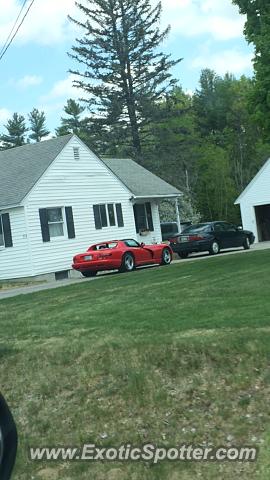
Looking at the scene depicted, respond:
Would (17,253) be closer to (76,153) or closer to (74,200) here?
(74,200)

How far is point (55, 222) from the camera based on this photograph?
83.8ft

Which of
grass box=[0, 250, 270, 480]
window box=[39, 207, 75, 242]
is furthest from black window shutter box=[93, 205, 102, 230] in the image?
grass box=[0, 250, 270, 480]

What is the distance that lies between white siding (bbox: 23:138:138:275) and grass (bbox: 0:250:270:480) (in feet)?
51.7

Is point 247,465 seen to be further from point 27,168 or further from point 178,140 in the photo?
point 178,140

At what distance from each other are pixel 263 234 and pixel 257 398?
3469 cm

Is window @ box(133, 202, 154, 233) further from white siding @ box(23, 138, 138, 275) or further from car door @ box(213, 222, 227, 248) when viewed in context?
car door @ box(213, 222, 227, 248)

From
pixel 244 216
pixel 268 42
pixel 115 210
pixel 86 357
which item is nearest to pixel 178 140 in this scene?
pixel 244 216

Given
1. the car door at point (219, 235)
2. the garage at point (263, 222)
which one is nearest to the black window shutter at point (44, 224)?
the car door at point (219, 235)

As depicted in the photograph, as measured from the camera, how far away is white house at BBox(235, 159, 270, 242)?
125 ft

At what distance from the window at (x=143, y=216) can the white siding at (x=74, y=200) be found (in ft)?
6.20

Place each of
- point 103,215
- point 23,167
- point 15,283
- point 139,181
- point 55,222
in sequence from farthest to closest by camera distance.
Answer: point 139,181
point 103,215
point 23,167
point 55,222
point 15,283

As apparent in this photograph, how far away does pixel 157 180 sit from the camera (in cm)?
3491

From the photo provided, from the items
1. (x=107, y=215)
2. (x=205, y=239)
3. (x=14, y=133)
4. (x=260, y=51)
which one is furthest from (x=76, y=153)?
(x=14, y=133)

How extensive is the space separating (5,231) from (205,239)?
8.14 metres
